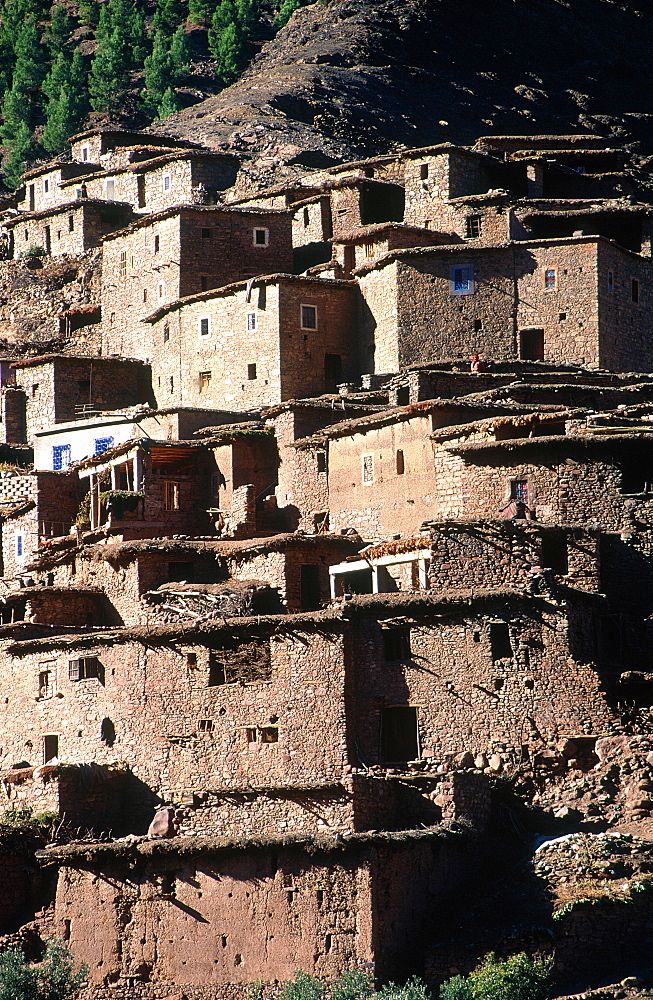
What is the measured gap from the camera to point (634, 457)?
41281mm

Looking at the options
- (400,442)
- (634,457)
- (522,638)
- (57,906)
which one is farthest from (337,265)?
(57,906)

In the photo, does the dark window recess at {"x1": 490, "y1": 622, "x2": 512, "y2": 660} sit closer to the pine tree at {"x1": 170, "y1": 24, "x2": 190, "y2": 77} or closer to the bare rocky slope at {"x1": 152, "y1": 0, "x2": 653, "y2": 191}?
the bare rocky slope at {"x1": 152, "y1": 0, "x2": 653, "y2": 191}

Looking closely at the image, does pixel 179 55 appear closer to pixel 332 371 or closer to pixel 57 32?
pixel 57 32

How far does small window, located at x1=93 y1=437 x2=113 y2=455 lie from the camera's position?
177 feet

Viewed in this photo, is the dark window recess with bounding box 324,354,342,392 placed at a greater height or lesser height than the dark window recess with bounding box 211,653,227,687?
greater

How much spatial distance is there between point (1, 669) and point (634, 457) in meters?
16.8

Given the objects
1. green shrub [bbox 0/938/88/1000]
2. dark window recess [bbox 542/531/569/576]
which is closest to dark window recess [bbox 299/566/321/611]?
dark window recess [bbox 542/531/569/576]

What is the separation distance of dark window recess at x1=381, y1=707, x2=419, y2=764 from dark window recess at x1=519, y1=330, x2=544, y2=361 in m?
18.4

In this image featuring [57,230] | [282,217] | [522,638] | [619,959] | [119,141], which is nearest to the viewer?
[619,959]

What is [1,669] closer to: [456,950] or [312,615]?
[312,615]

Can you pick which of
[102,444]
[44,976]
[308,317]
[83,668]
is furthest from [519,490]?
[102,444]

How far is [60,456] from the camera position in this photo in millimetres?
55219

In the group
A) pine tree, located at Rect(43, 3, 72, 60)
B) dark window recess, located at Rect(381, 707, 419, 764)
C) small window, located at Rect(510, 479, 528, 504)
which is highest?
pine tree, located at Rect(43, 3, 72, 60)

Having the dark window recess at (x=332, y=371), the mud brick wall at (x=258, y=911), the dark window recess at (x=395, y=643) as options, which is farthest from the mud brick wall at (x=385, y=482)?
the mud brick wall at (x=258, y=911)
